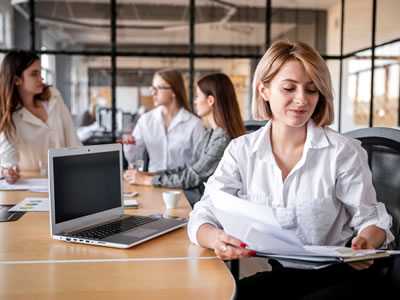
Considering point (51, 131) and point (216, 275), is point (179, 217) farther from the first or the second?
point (51, 131)

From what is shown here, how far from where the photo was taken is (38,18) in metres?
6.63

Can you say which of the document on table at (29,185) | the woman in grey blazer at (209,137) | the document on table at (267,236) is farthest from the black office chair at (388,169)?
the document on table at (29,185)

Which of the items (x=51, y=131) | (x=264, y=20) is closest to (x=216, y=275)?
(x=51, y=131)

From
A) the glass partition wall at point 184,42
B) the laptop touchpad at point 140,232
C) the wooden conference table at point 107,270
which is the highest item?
the glass partition wall at point 184,42

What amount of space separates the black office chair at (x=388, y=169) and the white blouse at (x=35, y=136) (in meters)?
2.34

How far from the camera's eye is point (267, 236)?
4.04 feet

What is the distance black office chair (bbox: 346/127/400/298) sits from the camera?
1607 millimetres

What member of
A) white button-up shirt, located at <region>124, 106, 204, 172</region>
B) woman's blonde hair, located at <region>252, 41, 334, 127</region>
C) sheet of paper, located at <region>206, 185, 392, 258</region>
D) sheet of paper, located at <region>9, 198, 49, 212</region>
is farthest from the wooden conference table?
white button-up shirt, located at <region>124, 106, 204, 172</region>

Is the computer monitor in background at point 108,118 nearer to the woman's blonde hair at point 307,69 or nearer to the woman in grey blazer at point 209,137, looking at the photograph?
the woman in grey blazer at point 209,137

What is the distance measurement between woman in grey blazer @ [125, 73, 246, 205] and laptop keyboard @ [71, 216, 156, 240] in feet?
3.07

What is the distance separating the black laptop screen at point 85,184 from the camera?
5.53ft

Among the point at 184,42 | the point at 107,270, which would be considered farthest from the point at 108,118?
the point at 107,270

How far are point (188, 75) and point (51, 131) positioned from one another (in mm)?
3772

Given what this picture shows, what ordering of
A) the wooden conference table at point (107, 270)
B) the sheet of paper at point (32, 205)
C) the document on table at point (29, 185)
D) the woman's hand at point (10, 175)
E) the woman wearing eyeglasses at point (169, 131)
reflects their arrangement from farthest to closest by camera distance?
the woman wearing eyeglasses at point (169, 131) → the woman's hand at point (10, 175) → the document on table at point (29, 185) → the sheet of paper at point (32, 205) → the wooden conference table at point (107, 270)
